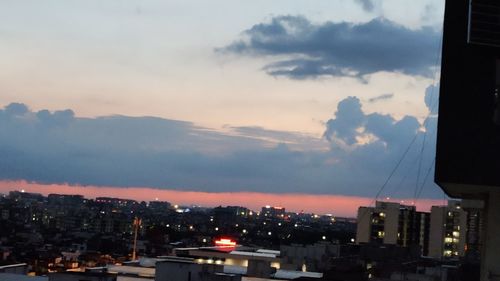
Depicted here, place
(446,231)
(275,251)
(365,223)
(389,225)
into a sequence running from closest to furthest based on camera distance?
(275,251), (446,231), (365,223), (389,225)

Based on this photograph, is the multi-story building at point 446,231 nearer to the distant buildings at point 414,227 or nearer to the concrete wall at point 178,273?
the distant buildings at point 414,227

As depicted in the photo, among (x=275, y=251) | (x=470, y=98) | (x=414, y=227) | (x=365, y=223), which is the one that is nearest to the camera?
(x=470, y=98)

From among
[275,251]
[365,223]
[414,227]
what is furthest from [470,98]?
Answer: [414,227]

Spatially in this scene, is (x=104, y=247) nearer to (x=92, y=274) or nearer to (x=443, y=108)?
(x=92, y=274)

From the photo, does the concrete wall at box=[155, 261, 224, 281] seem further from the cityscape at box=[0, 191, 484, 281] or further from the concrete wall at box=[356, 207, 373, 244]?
the concrete wall at box=[356, 207, 373, 244]

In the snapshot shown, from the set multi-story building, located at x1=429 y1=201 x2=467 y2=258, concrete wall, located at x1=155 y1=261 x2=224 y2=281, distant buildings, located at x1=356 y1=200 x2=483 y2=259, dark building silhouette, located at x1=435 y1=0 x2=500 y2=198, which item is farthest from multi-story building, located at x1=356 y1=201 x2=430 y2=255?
dark building silhouette, located at x1=435 y1=0 x2=500 y2=198

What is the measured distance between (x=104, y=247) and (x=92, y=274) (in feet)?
230

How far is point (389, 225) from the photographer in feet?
278

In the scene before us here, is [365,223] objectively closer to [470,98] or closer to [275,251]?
[275,251]

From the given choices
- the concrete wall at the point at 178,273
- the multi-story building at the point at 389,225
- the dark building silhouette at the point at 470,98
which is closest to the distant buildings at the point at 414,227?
the multi-story building at the point at 389,225

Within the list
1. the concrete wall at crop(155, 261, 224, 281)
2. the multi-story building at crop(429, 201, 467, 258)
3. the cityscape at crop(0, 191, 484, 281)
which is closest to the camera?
the concrete wall at crop(155, 261, 224, 281)

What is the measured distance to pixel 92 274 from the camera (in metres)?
21.3

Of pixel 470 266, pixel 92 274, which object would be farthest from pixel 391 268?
pixel 92 274

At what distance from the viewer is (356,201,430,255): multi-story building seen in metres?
84.4
